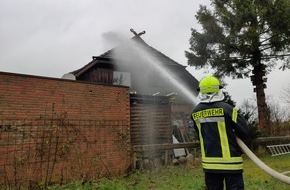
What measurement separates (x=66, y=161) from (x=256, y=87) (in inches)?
527

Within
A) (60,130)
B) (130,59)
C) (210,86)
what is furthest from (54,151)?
(130,59)

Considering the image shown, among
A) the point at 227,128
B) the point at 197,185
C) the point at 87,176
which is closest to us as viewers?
the point at 227,128

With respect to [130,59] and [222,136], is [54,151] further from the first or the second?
[130,59]

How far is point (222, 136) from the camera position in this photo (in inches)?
156

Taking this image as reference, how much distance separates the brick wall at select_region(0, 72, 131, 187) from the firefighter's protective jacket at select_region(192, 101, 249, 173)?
175 inches

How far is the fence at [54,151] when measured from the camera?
741 cm

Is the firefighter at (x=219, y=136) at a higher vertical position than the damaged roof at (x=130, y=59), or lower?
lower

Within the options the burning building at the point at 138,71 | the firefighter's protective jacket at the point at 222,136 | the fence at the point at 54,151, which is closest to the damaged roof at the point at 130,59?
the burning building at the point at 138,71

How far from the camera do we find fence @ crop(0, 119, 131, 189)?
7415 millimetres

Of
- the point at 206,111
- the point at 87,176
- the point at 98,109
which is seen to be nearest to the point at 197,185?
the point at 87,176

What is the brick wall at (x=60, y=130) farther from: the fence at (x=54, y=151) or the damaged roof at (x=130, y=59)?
the damaged roof at (x=130, y=59)

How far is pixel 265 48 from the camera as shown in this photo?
1806 cm

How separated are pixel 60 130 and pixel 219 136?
5.83 meters

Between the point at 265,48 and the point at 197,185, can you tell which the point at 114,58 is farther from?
the point at 197,185
